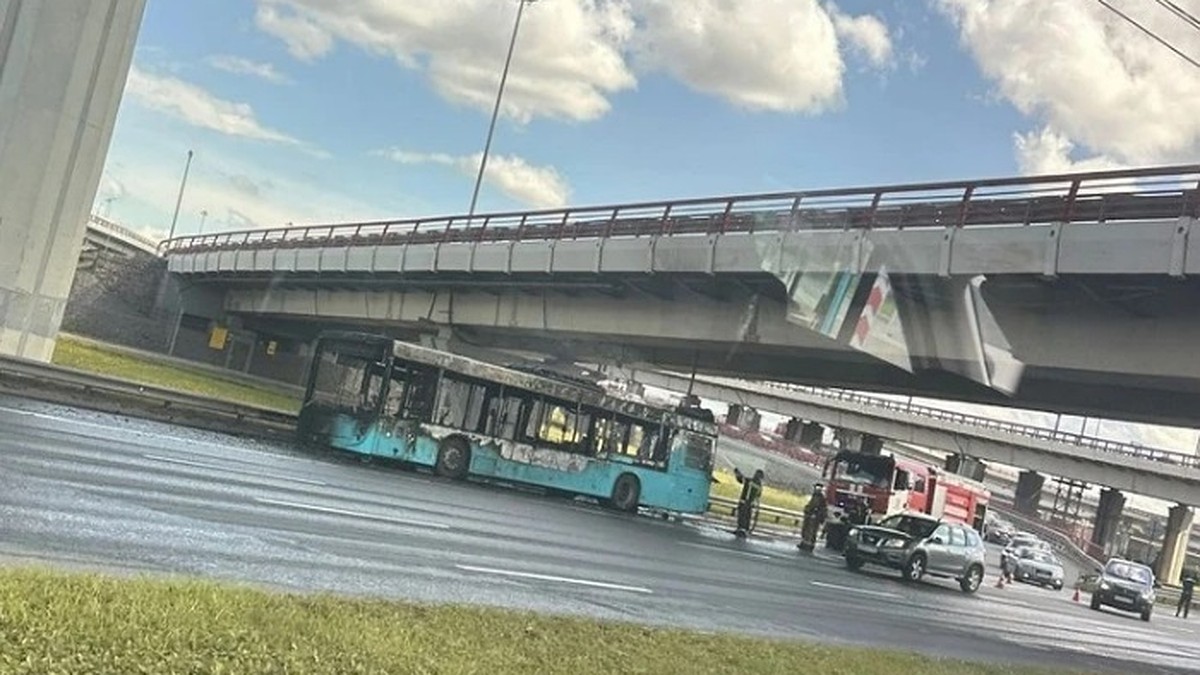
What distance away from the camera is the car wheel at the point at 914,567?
26.7 m

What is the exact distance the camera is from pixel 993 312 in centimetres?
2095

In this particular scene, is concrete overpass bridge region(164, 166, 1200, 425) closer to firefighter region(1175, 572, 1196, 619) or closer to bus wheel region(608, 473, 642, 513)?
bus wheel region(608, 473, 642, 513)

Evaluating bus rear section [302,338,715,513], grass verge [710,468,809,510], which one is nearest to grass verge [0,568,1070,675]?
bus rear section [302,338,715,513]

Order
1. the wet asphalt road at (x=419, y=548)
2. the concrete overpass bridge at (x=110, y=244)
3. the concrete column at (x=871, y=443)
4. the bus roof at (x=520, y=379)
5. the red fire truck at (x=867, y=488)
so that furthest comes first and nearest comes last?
the concrete column at (x=871, y=443), the concrete overpass bridge at (x=110, y=244), the red fire truck at (x=867, y=488), the bus roof at (x=520, y=379), the wet asphalt road at (x=419, y=548)

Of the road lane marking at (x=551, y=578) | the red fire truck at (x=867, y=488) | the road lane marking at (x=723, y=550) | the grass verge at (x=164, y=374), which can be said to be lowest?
the road lane marking at (x=723, y=550)

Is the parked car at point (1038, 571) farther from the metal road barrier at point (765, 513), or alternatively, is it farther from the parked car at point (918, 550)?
the parked car at point (918, 550)

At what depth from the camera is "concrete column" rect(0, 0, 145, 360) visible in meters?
25.4

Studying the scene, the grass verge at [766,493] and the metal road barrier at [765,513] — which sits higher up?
the grass verge at [766,493]

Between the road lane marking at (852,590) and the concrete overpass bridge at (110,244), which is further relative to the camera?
the concrete overpass bridge at (110,244)

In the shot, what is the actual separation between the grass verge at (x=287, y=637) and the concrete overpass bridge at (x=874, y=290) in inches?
494

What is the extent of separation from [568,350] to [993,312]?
19.1 m

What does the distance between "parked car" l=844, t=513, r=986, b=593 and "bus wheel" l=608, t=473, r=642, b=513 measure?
5.68 meters

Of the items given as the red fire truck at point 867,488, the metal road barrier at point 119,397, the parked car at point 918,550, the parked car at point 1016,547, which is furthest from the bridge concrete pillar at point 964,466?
the metal road barrier at point 119,397

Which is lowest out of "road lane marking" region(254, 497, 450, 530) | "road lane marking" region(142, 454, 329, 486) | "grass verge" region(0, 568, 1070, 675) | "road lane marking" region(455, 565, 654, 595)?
"road lane marking" region(142, 454, 329, 486)
